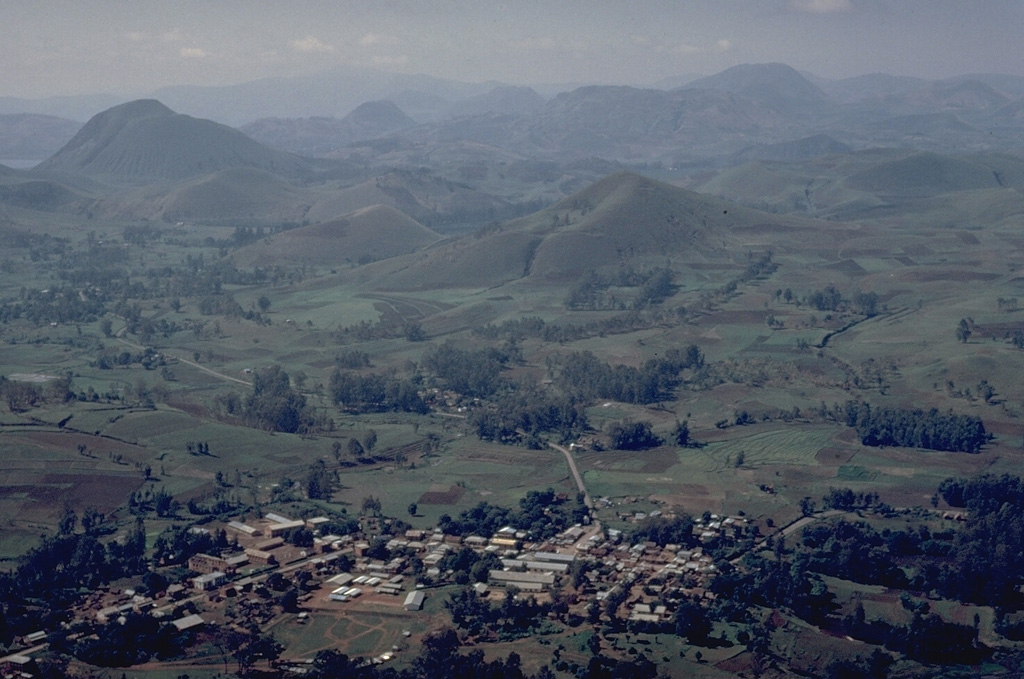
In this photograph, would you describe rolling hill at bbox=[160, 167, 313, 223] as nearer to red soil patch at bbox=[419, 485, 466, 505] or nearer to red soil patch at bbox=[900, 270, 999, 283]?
red soil patch at bbox=[900, 270, 999, 283]

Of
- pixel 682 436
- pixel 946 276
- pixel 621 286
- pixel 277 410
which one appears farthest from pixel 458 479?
pixel 946 276

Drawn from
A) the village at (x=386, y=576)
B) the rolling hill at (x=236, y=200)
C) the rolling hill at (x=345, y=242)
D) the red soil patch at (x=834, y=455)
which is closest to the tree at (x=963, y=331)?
the red soil patch at (x=834, y=455)

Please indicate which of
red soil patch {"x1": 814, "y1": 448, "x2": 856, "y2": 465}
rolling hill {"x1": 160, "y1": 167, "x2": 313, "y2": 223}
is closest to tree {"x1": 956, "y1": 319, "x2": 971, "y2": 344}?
Result: red soil patch {"x1": 814, "y1": 448, "x2": 856, "y2": 465}

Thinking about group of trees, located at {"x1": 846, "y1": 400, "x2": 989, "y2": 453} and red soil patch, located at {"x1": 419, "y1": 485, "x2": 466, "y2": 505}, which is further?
group of trees, located at {"x1": 846, "y1": 400, "x2": 989, "y2": 453}

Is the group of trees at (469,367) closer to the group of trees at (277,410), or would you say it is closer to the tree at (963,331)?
the group of trees at (277,410)

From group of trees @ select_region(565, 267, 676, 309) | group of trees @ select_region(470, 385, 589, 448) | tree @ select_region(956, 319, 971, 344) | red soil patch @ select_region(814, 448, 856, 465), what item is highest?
group of trees @ select_region(565, 267, 676, 309)

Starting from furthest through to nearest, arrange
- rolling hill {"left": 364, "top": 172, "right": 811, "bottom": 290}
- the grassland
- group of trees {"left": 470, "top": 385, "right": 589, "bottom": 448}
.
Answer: rolling hill {"left": 364, "top": 172, "right": 811, "bottom": 290}, group of trees {"left": 470, "top": 385, "right": 589, "bottom": 448}, the grassland

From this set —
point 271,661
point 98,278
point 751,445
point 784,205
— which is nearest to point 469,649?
point 271,661
